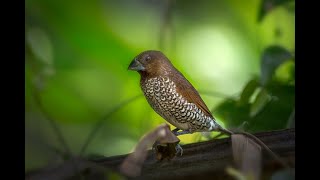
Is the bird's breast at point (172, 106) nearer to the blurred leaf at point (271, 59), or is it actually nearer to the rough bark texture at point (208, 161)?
the rough bark texture at point (208, 161)

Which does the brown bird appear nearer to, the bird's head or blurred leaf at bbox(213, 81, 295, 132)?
the bird's head

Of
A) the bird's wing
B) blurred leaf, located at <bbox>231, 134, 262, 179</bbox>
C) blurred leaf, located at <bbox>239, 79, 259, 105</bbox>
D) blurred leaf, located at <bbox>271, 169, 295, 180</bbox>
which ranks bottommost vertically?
blurred leaf, located at <bbox>271, 169, 295, 180</bbox>

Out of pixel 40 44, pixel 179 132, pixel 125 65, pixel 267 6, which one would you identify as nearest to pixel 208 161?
pixel 179 132

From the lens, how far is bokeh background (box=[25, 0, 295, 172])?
968mm

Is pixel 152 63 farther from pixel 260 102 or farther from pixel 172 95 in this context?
pixel 260 102

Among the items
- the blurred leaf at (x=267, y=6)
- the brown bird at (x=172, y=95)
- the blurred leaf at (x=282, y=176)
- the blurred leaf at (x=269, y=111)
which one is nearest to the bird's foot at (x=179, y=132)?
the brown bird at (x=172, y=95)

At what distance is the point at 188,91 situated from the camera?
82 centimetres

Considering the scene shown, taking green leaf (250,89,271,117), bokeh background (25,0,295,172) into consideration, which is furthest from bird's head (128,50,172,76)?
green leaf (250,89,271,117)

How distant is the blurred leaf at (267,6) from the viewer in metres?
1.22

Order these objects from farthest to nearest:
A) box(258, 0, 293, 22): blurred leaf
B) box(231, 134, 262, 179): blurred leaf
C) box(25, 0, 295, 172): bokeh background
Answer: box(258, 0, 293, 22): blurred leaf → box(25, 0, 295, 172): bokeh background → box(231, 134, 262, 179): blurred leaf

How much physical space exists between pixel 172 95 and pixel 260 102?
314mm

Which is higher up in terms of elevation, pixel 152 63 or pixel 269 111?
pixel 152 63
